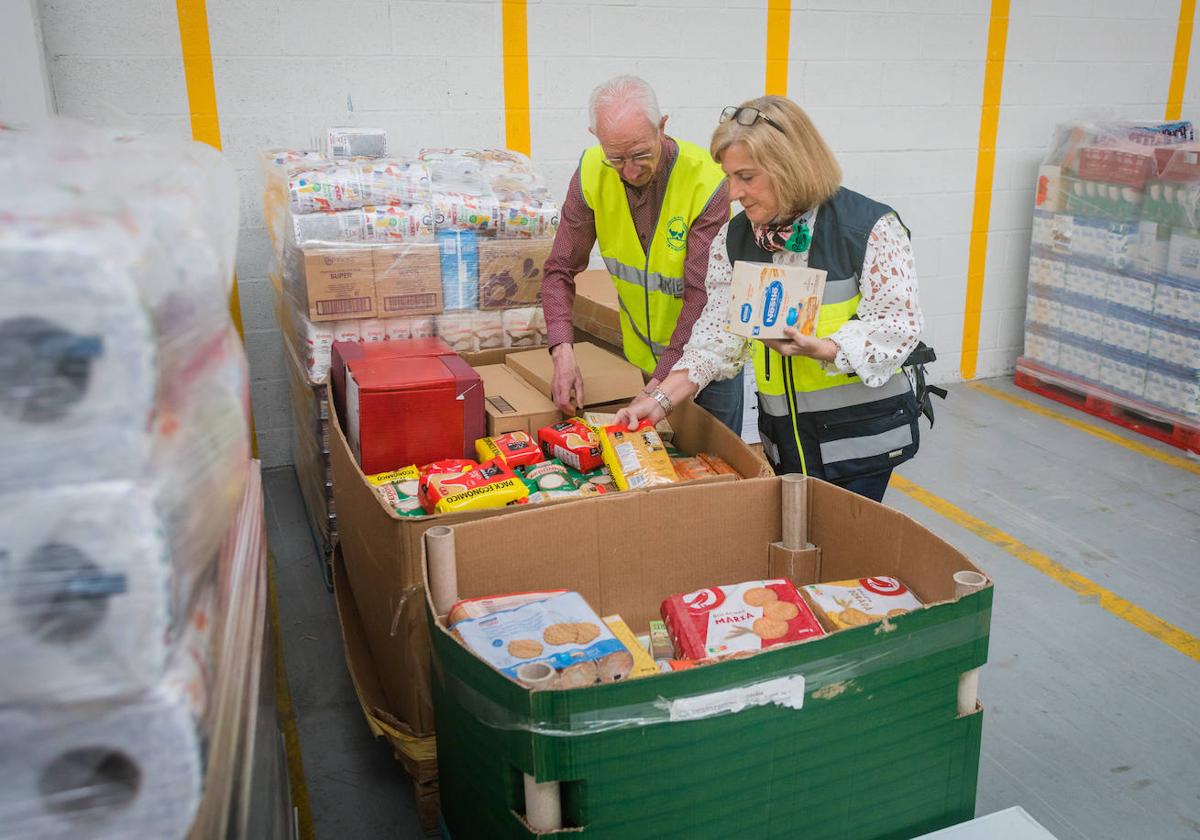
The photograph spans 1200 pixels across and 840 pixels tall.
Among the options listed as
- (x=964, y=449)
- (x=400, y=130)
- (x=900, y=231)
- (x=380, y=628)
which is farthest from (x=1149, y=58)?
(x=380, y=628)

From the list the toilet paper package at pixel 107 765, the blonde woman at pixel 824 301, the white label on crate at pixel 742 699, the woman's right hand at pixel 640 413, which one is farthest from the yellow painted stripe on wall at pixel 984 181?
the toilet paper package at pixel 107 765

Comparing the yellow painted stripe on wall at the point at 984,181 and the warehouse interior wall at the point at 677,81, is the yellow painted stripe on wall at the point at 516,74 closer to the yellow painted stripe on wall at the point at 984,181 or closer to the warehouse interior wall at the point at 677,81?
the warehouse interior wall at the point at 677,81

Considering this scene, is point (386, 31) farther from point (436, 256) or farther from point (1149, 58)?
point (1149, 58)

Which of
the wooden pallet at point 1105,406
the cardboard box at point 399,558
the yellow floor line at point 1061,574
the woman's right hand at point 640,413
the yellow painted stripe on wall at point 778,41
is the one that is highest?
the yellow painted stripe on wall at point 778,41

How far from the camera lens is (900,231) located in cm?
251

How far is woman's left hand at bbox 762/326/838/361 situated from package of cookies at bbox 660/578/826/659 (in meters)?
0.68

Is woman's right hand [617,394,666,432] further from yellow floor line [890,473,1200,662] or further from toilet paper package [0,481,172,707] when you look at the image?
yellow floor line [890,473,1200,662]

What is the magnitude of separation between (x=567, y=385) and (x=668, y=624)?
1.22 metres

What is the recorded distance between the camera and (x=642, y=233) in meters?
3.34

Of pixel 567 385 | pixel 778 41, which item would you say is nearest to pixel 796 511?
pixel 567 385

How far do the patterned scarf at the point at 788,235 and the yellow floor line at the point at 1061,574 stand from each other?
84.1 inches

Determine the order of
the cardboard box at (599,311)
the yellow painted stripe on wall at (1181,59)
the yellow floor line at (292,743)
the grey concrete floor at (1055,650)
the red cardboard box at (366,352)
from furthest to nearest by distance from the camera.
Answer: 1. the yellow painted stripe on wall at (1181,59)
2. the cardboard box at (599,311)
3. the red cardboard box at (366,352)
4. the grey concrete floor at (1055,650)
5. the yellow floor line at (292,743)

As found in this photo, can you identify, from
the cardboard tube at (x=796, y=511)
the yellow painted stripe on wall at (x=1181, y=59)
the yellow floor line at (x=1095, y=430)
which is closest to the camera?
the cardboard tube at (x=796, y=511)

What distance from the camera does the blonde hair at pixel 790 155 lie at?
244 cm
